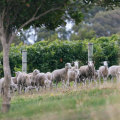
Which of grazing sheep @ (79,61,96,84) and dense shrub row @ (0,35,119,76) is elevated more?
dense shrub row @ (0,35,119,76)

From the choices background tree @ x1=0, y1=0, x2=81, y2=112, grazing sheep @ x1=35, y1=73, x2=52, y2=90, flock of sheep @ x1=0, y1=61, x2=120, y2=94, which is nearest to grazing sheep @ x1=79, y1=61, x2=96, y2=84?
flock of sheep @ x1=0, y1=61, x2=120, y2=94

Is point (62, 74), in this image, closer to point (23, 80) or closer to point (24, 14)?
point (23, 80)

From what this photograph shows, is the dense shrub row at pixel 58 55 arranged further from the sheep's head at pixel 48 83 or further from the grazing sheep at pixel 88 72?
the sheep's head at pixel 48 83

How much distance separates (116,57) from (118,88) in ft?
51.2

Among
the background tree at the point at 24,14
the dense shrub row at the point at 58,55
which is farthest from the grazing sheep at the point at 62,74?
the background tree at the point at 24,14

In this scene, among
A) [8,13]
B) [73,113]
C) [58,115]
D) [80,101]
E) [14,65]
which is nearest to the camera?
[58,115]

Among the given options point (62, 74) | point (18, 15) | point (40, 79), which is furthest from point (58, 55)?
point (18, 15)

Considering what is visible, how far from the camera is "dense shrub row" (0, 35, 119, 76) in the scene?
3042 centimetres

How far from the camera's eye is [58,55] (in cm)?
3092

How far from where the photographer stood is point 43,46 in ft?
103

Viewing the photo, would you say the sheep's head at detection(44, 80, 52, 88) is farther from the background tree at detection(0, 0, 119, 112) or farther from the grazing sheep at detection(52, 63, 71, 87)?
the background tree at detection(0, 0, 119, 112)

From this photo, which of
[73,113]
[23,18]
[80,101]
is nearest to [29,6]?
[23,18]

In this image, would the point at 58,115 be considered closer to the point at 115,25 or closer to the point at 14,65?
the point at 14,65

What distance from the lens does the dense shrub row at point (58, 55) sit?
30.4 metres
